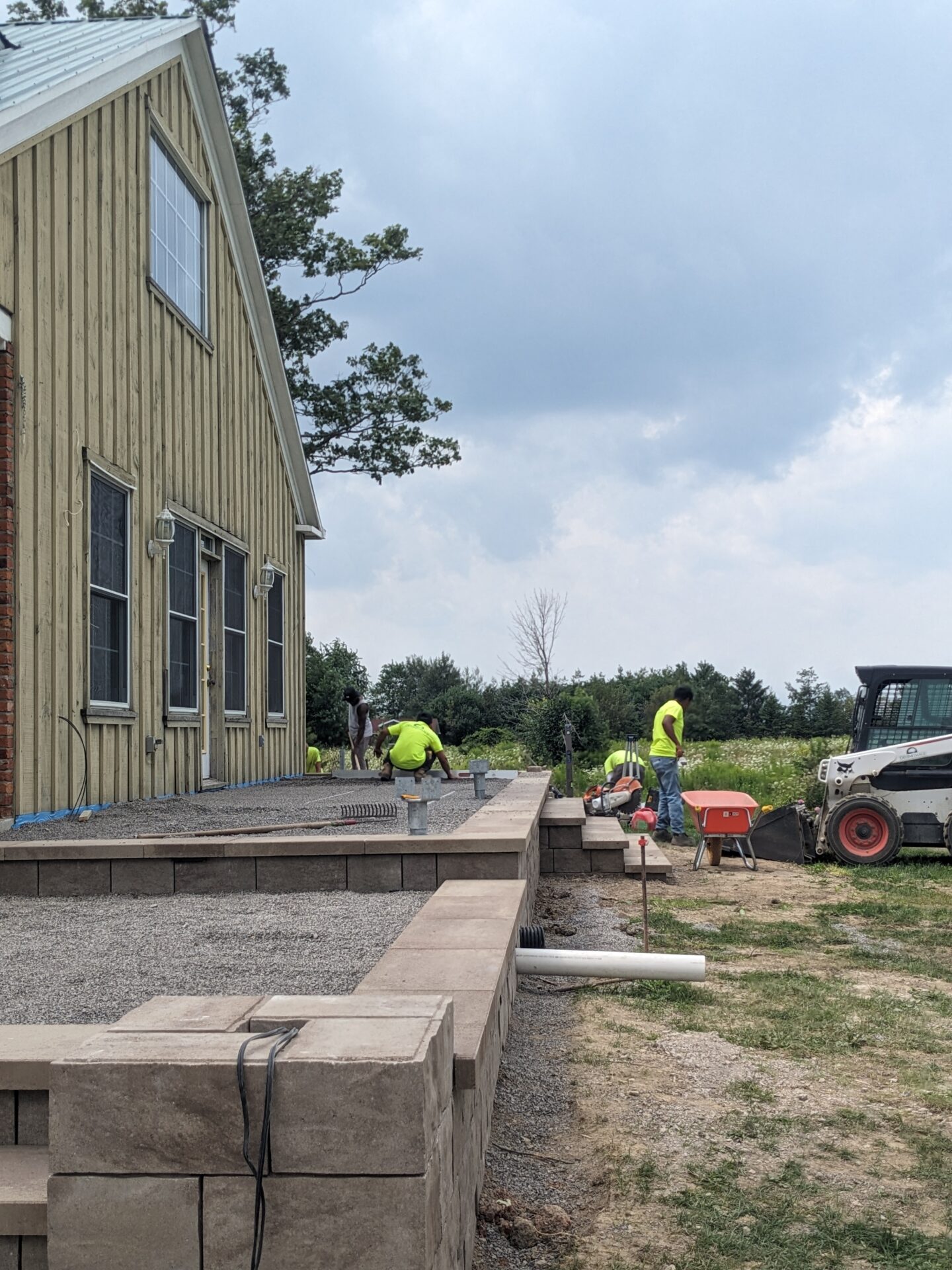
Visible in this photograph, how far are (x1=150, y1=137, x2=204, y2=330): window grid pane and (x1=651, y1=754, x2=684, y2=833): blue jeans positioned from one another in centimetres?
717

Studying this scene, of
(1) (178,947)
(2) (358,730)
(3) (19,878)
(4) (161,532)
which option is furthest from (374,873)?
(2) (358,730)

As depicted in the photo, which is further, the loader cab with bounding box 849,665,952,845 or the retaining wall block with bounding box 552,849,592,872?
the loader cab with bounding box 849,665,952,845

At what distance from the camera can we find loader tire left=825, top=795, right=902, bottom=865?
43.7ft

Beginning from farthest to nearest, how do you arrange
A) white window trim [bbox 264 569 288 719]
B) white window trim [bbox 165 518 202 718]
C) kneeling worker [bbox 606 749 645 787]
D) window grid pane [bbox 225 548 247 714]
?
kneeling worker [bbox 606 749 645 787], white window trim [bbox 264 569 288 719], window grid pane [bbox 225 548 247 714], white window trim [bbox 165 518 202 718]

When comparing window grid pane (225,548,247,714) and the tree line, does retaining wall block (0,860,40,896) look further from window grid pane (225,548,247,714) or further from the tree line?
the tree line

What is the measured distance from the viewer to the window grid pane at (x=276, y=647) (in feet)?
51.6

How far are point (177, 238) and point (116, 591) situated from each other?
4.24 m

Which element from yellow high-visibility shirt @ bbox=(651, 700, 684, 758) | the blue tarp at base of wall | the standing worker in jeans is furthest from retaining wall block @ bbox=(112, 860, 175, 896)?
yellow high-visibility shirt @ bbox=(651, 700, 684, 758)

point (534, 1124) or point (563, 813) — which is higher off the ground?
point (563, 813)

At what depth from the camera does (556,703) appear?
25.7 meters

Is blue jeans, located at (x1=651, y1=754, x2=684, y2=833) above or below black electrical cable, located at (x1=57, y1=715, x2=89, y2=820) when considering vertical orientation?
below

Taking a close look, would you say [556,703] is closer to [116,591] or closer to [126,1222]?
[116,591]

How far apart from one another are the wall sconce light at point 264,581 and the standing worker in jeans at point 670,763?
514 cm

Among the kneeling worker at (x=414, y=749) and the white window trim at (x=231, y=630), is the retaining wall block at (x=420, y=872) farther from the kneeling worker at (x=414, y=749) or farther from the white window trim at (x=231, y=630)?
the white window trim at (x=231, y=630)
